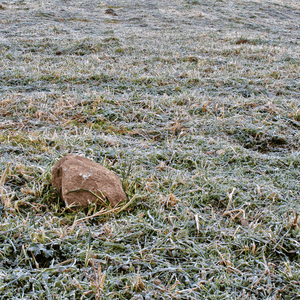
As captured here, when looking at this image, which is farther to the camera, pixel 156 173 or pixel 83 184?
pixel 156 173

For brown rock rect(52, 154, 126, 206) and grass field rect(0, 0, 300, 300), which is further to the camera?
brown rock rect(52, 154, 126, 206)

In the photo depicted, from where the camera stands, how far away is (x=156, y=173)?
2.52 metres

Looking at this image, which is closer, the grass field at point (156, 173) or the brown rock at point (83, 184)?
the grass field at point (156, 173)

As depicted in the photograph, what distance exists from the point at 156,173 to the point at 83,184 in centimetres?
72

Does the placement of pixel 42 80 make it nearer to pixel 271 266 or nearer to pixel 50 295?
pixel 50 295

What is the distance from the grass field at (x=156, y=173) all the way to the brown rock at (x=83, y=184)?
0.34 ft

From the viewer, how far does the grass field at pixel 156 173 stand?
5.29 ft

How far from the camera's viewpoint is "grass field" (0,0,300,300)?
161cm

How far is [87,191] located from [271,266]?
49.9 inches

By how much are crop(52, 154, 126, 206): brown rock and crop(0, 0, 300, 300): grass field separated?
0.34 feet

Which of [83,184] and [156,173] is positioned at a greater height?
[83,184]

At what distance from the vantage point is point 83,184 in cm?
204

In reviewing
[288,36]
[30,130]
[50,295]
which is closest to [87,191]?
[50,295]

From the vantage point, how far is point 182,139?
313 cm
